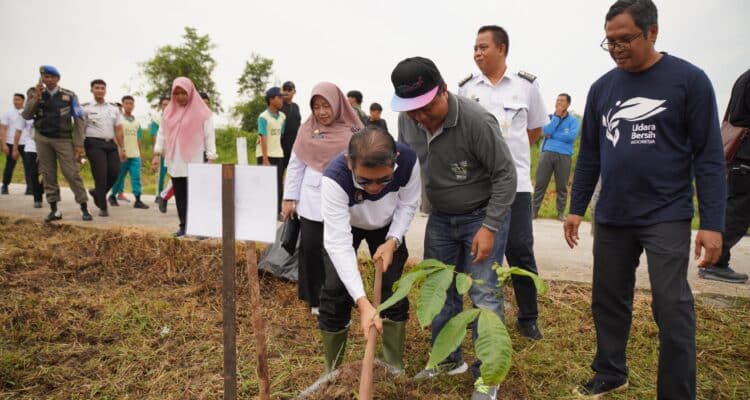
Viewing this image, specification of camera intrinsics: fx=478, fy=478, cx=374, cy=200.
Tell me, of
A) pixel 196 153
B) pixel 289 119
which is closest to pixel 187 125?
pixel 196 153

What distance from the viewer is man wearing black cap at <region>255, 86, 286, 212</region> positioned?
5.51 meters

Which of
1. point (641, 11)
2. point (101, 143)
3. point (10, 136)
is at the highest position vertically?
point (641, 11)

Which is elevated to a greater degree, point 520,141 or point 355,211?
point 520,141

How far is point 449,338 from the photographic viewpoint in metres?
1.44

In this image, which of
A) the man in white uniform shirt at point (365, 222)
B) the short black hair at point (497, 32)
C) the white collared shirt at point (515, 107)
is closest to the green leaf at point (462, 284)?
the man in white uniform shirt at point (365, 222)

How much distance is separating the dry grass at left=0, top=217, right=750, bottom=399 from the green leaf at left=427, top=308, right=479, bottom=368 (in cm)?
74

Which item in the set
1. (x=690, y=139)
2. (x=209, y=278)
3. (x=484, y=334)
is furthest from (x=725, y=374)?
(x=209, y=278)

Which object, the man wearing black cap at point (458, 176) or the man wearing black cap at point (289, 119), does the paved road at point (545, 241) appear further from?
the man wearing black cap at point (458, 176)

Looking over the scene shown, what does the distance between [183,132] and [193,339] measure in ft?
7.86

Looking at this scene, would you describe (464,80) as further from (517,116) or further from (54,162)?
(54,162)

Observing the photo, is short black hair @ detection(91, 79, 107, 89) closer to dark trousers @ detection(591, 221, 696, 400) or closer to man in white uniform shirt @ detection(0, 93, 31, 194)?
man in white uniform shirt @ detection(0, 93, 31, 194)

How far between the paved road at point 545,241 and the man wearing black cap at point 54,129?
16.0 inches

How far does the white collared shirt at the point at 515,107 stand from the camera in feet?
9.12

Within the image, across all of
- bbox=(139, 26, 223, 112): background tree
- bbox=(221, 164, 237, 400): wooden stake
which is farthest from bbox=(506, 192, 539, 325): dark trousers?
bbox=(139, 26, 223, 112): background tree
